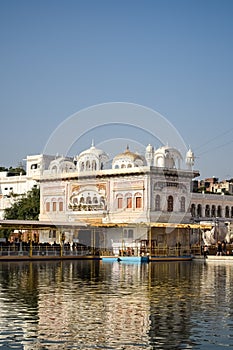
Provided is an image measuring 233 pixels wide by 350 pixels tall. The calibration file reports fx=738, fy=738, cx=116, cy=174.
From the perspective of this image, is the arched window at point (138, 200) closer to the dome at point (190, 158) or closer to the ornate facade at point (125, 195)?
the ornate facade at point (125, 195)

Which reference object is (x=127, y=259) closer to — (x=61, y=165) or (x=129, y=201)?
→ (x=129, y=201)

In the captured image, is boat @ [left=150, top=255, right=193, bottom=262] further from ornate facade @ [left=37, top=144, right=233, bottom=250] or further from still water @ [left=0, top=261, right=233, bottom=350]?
still water @ [left=0, top=261, right=233, bottom=350]

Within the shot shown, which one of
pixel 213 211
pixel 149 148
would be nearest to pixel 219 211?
pixel 213 211

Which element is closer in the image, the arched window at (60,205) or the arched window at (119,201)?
the arched window at (119,201)

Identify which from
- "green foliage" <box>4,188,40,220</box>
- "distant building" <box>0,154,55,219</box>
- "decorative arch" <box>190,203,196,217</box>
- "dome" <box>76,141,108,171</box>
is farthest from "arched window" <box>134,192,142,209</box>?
"distant building" <box>0,154,55,219</box>

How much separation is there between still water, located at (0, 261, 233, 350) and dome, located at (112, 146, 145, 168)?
95.4ft

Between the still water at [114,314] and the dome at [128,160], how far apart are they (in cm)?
2908

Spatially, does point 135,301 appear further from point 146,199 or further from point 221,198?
point 221,198

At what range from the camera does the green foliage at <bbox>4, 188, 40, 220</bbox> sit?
6469 centimetres

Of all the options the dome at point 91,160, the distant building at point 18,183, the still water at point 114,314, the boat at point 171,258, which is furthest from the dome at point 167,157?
the still water at point 114,314

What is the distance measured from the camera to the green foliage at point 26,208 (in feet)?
212

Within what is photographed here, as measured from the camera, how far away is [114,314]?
647 inches

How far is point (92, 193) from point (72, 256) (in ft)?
37.4

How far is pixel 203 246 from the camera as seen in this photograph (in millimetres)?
50969
